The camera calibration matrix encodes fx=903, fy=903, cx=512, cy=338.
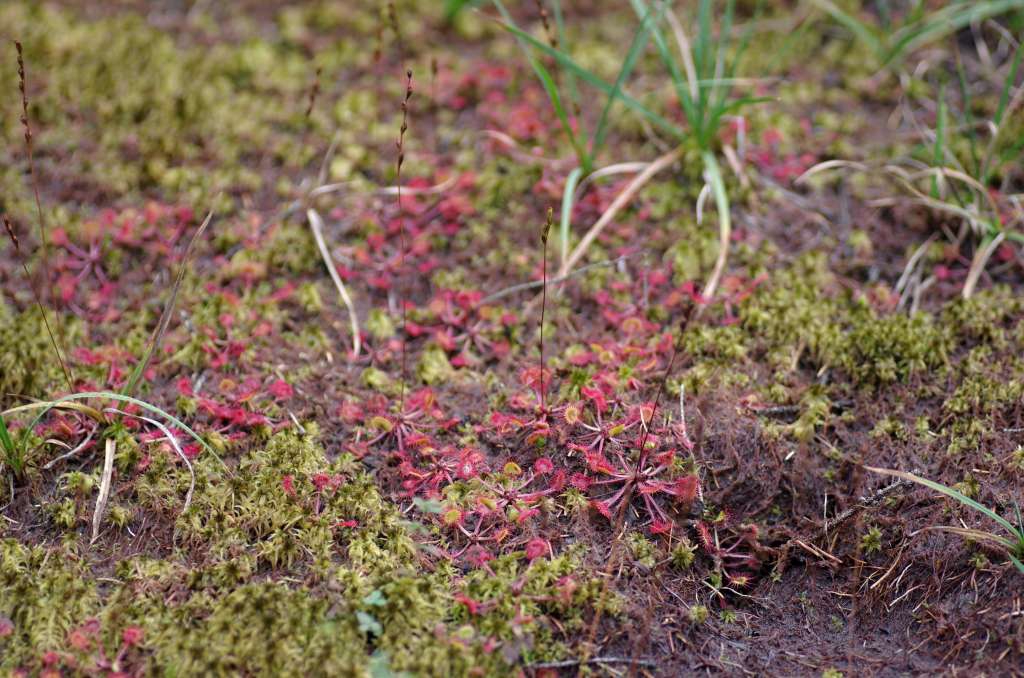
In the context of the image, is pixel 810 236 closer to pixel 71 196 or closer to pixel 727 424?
pixel 727 424

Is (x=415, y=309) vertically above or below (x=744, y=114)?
below

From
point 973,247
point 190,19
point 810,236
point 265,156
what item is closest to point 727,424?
point 810,236

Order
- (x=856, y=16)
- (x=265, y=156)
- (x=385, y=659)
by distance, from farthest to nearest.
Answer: (x=856, y=16) < (x=265, y=156) < (x=385, y=659)

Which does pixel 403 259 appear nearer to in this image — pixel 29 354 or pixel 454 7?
pixel 29 354

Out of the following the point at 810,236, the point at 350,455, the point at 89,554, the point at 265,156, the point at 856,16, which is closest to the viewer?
the point at 89,554

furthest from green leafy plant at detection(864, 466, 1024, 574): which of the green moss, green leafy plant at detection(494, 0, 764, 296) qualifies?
the green moss

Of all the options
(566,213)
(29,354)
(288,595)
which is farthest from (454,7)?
(288,595)

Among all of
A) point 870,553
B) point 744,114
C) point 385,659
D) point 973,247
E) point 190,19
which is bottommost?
point 870,553
